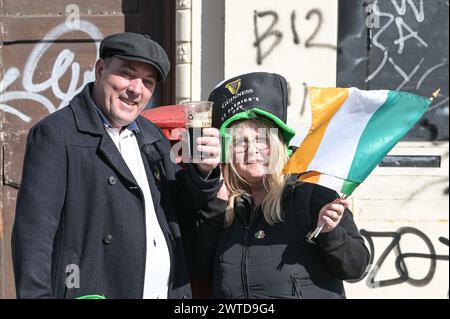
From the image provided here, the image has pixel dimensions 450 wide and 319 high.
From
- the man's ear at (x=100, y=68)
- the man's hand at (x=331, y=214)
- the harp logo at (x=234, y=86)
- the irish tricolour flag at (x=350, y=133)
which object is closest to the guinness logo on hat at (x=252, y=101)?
the harp logo at (x=234, y=86)

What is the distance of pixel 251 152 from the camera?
322 centimetres

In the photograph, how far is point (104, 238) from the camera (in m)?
3.00

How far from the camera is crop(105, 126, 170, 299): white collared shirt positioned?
3.08m

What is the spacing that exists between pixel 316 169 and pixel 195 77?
9.25 ft

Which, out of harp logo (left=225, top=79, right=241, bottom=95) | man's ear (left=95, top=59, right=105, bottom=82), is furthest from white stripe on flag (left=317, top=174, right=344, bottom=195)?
man's ear (left=95, top=59, right=105, bottom=82)

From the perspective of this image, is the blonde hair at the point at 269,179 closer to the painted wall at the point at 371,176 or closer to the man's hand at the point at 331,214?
the man's hand at the point at 331,214

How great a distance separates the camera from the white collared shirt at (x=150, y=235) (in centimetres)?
308

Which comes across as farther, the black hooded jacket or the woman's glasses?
the woman's glasses

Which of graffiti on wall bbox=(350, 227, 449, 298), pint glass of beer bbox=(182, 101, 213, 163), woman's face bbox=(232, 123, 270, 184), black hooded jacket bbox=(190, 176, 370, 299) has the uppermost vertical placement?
pint glass of beer bbox=(182, 101, 213, 163)

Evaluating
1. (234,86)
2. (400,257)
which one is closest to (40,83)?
(400,257)

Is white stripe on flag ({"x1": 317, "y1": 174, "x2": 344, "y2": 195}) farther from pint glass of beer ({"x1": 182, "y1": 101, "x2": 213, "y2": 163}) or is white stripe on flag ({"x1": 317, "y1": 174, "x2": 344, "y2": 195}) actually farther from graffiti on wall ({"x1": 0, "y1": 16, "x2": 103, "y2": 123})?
graffiti on wall ({"x1": 0, "y1": 16, "x2": 103, "y2": 123})

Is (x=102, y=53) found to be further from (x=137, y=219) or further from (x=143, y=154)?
(x=137, y=219)

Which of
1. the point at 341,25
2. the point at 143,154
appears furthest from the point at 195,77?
the point at 143,154

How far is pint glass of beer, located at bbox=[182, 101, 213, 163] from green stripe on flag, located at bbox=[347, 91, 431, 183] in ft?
1.93
